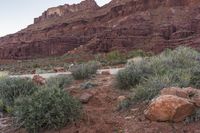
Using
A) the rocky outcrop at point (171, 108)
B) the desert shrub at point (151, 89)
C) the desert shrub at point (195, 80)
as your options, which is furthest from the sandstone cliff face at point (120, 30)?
the rocky outcrop at point (171, 108)

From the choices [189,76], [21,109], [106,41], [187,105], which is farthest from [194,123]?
[106,41]

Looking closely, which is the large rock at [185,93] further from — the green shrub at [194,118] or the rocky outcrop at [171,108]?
the green shrub at [194,118]

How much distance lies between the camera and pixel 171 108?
7594 millimetres

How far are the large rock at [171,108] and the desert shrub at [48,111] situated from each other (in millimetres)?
1621

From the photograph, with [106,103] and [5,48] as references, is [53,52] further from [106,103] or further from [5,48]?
[106,103]

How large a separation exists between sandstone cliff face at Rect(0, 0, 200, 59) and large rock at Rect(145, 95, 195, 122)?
1974 inches

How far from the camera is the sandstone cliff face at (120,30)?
229ft

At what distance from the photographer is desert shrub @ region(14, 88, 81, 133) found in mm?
8203

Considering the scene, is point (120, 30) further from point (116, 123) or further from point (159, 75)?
point (116, 123)

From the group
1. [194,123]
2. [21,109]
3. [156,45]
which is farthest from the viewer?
[156,45]

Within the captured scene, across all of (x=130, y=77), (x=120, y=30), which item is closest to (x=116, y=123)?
(x=130, y=77)

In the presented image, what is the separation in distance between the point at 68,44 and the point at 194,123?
262 feet

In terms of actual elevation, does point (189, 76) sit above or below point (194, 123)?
above

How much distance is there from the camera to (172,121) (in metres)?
7.68
